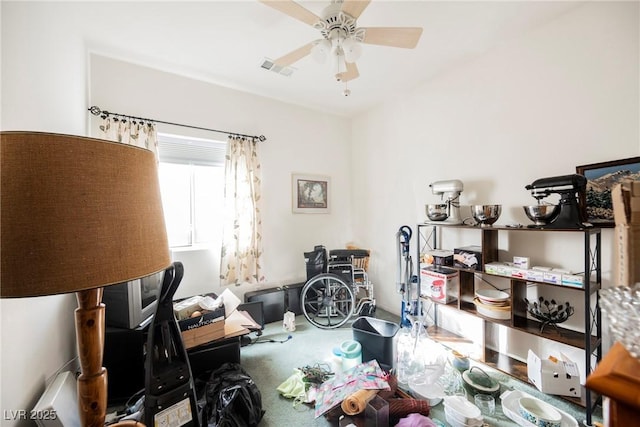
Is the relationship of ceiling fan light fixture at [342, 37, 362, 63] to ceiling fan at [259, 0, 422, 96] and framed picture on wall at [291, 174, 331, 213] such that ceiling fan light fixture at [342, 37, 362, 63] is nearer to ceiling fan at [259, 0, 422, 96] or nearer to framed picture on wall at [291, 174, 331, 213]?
ceiling fan at [259, 0, 422, 96]

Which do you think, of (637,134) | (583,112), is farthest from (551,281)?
(583,112)

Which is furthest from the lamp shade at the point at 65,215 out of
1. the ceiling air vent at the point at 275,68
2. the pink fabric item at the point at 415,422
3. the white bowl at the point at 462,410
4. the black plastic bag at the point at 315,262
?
the black plastic bag at the point at 315,262

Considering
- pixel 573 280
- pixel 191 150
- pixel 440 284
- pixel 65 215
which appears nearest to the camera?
pixel 65 215

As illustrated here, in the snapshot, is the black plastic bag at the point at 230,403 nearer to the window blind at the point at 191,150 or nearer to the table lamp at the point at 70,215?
the table lamp at the point at 70,215

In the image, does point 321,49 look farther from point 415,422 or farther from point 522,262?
point 415,422

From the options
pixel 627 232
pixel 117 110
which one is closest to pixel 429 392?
pixel 627 232

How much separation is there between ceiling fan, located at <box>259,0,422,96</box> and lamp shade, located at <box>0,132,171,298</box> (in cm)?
138

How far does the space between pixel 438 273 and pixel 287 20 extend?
2601mm

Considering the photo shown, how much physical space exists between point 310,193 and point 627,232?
3212mm

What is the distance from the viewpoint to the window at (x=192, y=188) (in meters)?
2.70

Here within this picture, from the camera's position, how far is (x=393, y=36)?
1611mm

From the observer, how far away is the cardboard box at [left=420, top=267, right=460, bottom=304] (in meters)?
2.29

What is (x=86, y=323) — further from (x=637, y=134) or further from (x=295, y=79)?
(x=637, y=134)

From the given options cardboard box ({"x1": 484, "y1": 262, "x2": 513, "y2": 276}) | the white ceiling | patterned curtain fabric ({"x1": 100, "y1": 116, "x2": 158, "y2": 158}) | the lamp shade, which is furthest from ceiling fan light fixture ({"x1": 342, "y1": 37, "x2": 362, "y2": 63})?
patterned curtain fabric ({"x1": 100, "y1": 116, "x2": 158, "y2": 158})
